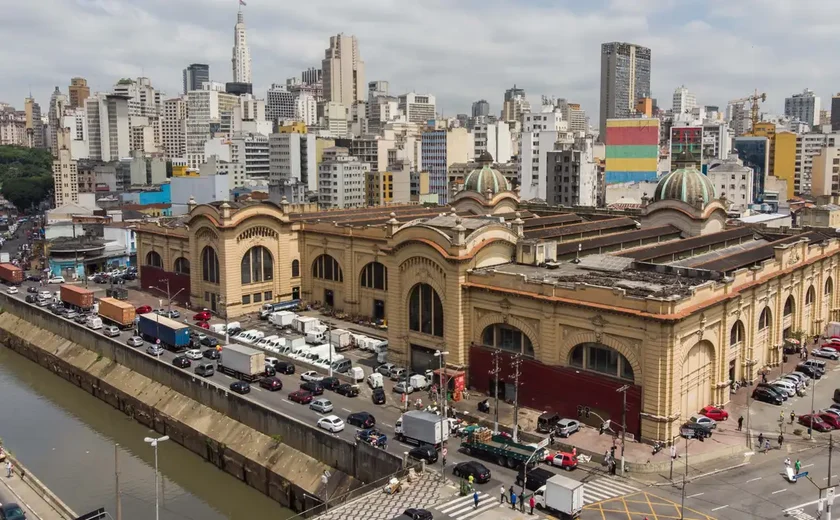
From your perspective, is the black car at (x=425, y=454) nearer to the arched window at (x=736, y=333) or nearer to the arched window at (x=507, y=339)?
the arched window at (x=507, y=339)

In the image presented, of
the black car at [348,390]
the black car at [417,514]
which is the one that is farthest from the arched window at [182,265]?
the black car at [417,514]

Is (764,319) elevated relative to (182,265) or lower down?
lower down

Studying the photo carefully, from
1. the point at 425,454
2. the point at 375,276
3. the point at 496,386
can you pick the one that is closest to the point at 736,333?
the point at 496,386

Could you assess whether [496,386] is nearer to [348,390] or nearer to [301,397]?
[348,390]

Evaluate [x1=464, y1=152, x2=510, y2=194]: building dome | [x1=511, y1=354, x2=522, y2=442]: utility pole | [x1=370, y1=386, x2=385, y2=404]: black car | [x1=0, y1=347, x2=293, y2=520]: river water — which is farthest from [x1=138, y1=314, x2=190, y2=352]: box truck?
[x1=464, y1=152, x2=510, y2=194]: building dome

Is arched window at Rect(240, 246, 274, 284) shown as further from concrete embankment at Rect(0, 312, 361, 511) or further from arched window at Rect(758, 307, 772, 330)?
arched window at Rect(758, 307, 772, 330)

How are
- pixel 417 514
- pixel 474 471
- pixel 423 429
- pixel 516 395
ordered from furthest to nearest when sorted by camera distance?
pixel 423 429 < pixel 516 395 < pixel 474 471 < pixel 417 514
